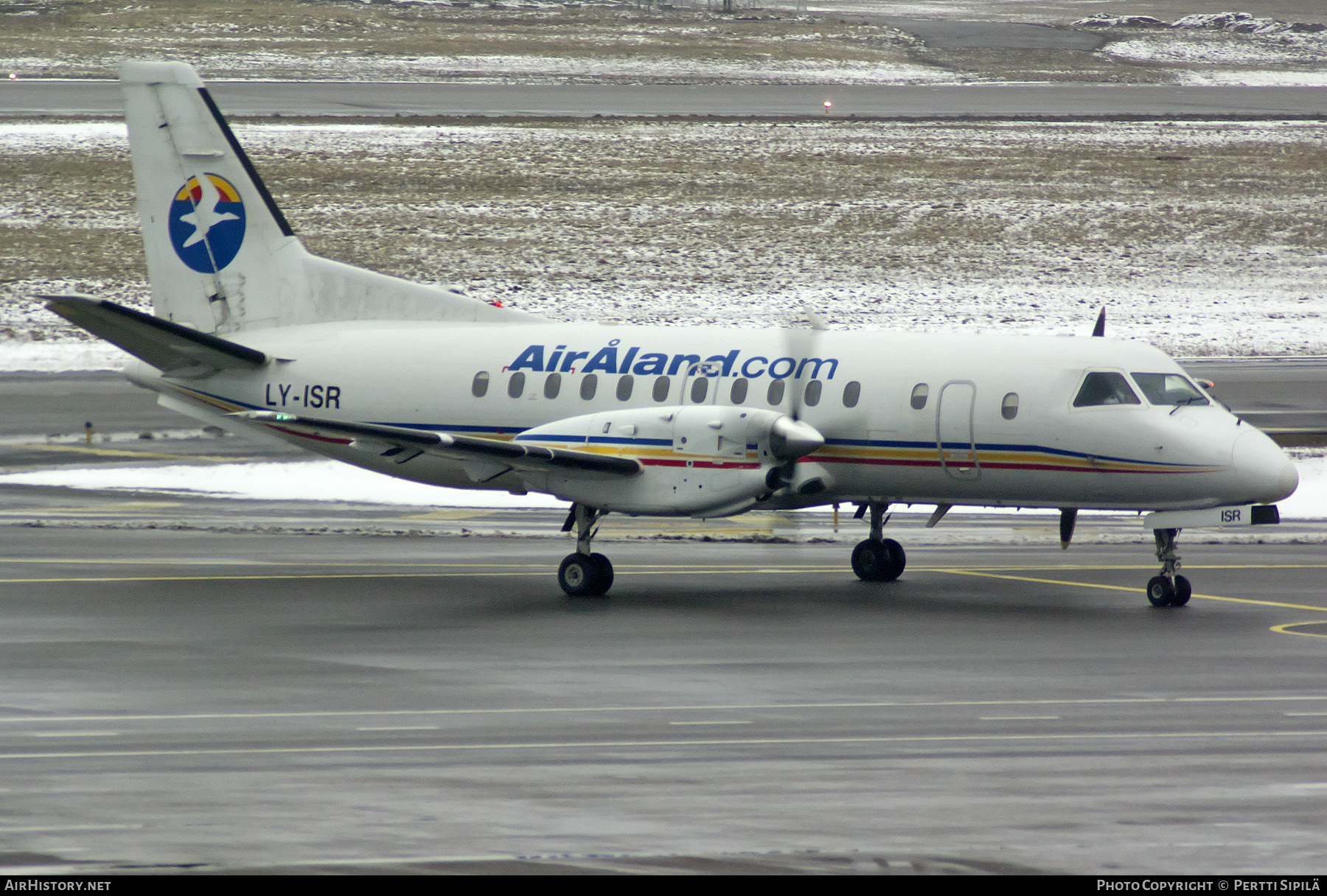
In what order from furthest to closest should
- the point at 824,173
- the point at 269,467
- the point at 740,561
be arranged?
1. the point at 824,173
2. the point at 269,467
3. the point at 740,561

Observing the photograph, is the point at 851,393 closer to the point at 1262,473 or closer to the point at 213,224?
the point at 1262,473

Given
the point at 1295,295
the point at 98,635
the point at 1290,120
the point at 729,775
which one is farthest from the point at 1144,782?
the point at 1290,120

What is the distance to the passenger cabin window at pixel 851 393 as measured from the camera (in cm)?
2036

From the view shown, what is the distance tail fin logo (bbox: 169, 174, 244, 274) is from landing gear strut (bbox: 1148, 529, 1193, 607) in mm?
13599

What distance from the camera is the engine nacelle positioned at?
63.8ft

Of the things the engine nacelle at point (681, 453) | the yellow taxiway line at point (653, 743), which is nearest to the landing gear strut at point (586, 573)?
the engine nacelle at point (681, 453)

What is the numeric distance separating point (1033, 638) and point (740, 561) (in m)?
6.01

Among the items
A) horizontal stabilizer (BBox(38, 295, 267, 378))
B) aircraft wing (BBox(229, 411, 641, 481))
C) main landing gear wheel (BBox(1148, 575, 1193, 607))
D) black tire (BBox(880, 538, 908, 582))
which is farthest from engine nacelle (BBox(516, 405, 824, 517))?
horizontal stabilizer (BBox(38, 295, 267, 378))

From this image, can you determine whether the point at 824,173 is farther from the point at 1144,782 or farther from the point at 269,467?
the point at 1144,782

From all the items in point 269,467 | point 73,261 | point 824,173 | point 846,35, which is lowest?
point 269,467

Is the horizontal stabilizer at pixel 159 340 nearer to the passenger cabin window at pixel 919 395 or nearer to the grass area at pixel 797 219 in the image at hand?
the passenger cabin window at pixel 919 395

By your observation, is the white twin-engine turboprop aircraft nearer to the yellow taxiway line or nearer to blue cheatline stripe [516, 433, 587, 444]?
blue cheatline stripe [516, 433, 587, 444]
